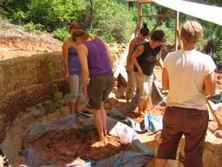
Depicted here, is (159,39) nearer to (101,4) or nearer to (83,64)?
(83,64)

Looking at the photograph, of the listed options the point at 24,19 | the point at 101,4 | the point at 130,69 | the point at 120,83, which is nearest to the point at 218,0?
the point at 101,4

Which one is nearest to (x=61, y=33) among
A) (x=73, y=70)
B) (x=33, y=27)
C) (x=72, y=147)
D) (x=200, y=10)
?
(x=33, y=27)

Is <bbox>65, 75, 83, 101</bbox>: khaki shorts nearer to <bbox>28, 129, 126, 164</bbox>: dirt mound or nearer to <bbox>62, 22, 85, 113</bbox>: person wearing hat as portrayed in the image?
<bbox>62, 22, 85, 113</bbox>: person wearing hat

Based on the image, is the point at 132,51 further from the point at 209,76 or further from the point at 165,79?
the point at 209,76

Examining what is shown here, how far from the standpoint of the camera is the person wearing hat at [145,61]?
7.37 meters

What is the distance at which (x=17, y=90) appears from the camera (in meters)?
8.07

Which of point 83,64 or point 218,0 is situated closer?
point 83,64

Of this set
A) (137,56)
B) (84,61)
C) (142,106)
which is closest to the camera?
(84,61)

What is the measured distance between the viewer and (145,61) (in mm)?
7641

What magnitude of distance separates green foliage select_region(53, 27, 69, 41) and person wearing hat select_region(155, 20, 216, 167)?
12.2 meters

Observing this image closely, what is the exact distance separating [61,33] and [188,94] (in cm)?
1268

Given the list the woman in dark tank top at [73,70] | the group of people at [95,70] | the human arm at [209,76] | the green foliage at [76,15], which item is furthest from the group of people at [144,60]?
the green foliage at [76,15]

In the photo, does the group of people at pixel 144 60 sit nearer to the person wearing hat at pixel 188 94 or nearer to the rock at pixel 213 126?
the rock at pixel 213 126

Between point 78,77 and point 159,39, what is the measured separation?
1.23m
